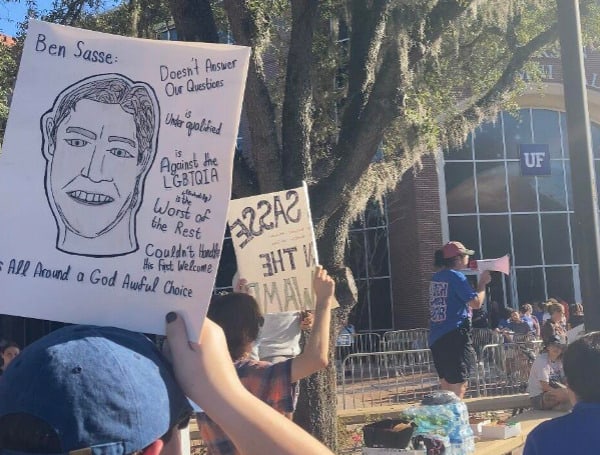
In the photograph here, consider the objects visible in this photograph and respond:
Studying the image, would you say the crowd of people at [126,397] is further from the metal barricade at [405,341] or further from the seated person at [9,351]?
the metal barricade at [405,341]

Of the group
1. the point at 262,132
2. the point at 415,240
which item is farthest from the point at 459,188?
the point at 262,132

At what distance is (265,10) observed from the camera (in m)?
7.01

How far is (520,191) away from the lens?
2602cm

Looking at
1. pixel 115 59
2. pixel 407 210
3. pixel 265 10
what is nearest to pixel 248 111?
pixel 265 10

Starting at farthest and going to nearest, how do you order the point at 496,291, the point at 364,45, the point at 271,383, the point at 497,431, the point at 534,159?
1. the point at 534,159
2. the point at 496,291
3. the point at 364,45
4. the point at 497,431
5. the point at 271,383

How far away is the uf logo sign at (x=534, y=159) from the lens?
25.9 meters

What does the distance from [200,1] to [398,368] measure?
30.4ft

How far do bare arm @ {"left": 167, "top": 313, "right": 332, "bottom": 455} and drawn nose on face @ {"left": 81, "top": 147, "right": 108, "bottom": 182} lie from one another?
339 millimetres

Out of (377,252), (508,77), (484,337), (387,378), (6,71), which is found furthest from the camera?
(377,252)

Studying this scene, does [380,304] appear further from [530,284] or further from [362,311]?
[530,284]

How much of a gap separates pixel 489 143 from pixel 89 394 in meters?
25.7

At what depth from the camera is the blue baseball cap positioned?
1.20 meters

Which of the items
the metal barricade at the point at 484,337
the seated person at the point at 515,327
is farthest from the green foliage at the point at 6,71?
the seated person at the point at 515,327

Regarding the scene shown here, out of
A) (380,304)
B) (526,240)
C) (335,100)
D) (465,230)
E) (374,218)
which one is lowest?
(380,304)
